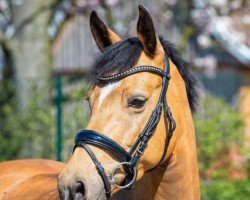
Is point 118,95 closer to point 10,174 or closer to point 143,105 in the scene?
point 143,105

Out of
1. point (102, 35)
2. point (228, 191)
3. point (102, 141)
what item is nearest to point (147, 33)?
point (102, 35)

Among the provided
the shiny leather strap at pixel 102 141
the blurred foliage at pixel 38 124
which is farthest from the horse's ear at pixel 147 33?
the blurred foliage at pixel 38 124

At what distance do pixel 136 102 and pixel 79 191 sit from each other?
59 cm

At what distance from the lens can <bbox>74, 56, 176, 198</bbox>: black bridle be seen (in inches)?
160

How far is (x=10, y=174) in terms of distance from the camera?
6066mm

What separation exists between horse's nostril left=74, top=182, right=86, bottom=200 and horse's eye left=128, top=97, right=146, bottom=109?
1.74 ft

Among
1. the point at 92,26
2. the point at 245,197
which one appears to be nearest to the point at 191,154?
the point at 92,26

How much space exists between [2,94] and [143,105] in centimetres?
784

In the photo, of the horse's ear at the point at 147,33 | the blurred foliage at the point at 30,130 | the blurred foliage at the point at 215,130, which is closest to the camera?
the horse's ear at the point at 147,33

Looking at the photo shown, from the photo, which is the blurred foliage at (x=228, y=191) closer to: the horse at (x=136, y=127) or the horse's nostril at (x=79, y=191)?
the horse at (x=136, y=127)

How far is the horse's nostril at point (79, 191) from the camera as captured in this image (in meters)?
3.95

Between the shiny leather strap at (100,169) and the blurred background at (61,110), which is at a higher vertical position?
the shiny leather strap at (100,169)

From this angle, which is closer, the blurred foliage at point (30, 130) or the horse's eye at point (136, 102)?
the horse's eye at point (136, 102)

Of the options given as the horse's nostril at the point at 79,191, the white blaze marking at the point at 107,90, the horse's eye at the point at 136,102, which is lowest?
the horse's nostril at the point at 79,191
